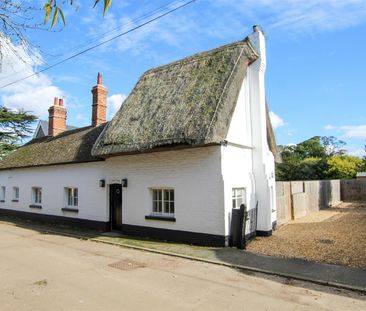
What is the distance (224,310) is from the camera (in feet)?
19.7

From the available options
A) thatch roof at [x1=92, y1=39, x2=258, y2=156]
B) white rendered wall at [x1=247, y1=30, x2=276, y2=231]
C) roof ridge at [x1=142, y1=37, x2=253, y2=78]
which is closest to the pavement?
white rendered wall at [x1=247, y1=30, x2=276, y2=231]

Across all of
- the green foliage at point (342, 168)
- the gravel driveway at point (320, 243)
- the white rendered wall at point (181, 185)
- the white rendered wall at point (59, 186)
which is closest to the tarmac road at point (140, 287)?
the white rendered wall at point (181, 185)

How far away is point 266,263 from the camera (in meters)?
9.20

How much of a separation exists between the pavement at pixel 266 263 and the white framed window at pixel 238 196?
74.5 inches

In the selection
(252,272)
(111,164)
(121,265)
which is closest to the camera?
(252,272)

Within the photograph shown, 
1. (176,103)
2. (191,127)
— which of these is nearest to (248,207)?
(191,127)

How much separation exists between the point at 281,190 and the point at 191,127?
7.74 metres

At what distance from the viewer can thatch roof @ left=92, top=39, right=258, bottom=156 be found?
11.2 metres

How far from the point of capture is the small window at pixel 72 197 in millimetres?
17172

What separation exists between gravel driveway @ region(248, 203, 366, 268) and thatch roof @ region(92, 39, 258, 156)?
4.14m

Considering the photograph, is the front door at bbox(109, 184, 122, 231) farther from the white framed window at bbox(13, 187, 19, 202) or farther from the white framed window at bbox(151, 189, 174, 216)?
the white framed window at bbox(13, 187, 19, 202)

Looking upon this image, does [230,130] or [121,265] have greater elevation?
[230,130]

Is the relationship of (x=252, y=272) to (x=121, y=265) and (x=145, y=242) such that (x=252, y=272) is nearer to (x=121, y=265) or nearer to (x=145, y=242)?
(x=121, y=265)

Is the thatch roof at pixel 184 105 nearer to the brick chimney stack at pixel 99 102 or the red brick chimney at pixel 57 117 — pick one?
the brick chimney stack at pixel 99 102
